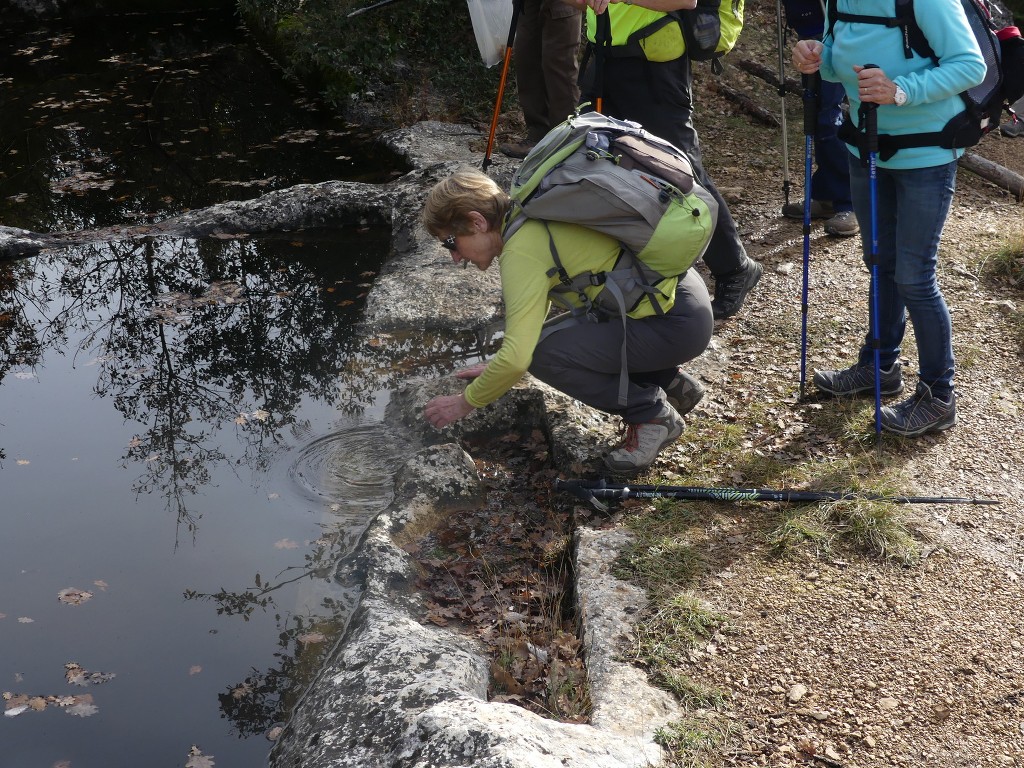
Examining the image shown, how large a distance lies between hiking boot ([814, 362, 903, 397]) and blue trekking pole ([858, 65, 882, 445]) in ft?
0.35

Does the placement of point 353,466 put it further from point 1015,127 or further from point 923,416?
point 1015,127

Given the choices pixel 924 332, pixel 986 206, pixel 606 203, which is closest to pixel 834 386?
pixel 924 332

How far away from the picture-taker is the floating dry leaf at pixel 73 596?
380cm

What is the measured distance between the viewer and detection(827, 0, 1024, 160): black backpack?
3502 mm

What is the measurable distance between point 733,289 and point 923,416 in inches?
59.7

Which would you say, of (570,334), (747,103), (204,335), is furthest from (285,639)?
(747,103)

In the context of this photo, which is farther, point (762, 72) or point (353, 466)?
point (762, 72)

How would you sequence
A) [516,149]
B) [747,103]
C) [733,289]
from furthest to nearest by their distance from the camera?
[747,103] → [516,149] → [733,289]

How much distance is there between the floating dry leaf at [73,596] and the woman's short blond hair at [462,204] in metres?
2.23

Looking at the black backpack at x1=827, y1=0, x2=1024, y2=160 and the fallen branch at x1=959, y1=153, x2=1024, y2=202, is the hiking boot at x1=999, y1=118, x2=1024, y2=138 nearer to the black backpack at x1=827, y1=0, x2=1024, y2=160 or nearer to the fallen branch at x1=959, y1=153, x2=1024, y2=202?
the black backpack at x1=827, y1=0, x2=1024, y2=160

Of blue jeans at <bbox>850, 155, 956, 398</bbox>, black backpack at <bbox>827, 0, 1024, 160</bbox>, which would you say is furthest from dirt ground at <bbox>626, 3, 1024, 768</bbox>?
black backpack at <bbox>827, 0, 1024, 160</bbox>

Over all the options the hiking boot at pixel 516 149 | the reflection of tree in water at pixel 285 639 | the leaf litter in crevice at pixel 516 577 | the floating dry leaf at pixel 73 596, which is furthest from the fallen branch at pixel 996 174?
the floating dry leaf at pixel 73 596

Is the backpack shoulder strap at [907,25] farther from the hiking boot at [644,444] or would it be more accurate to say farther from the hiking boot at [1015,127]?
the hiking boot at [644,444]

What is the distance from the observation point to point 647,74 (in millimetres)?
4746
